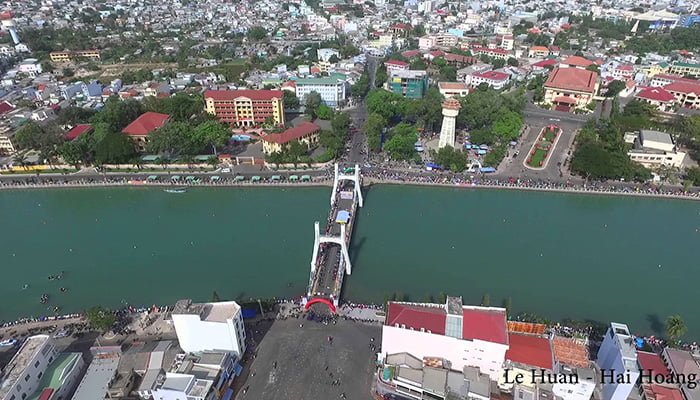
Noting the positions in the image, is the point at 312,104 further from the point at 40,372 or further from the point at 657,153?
the point at 40,372

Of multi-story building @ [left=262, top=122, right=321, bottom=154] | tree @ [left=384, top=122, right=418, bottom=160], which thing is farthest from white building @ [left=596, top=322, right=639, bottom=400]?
multi-story building @ [left=262, top=122, right=321, bottom=154]

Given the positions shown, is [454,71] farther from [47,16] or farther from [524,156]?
[47,16]

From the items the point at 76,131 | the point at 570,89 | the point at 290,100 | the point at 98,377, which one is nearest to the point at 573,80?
the point at 570,89

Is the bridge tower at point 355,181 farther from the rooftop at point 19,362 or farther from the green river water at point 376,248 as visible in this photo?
the rooftop at point 19,362

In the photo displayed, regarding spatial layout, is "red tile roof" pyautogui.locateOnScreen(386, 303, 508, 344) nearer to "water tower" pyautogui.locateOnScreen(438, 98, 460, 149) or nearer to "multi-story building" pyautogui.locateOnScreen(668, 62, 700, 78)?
"water tower" pyautogui.locateOnScreen(438, 98, 460, 149)

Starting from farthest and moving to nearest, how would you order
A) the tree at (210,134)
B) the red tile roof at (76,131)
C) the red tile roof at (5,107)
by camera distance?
1. the red tile roof at (5,107)
2. the red tile roof at (76,131)
3. the tree at (210,134)

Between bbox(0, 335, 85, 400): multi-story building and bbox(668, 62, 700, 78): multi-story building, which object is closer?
bbox(0, 335, 85, 400): multi-story building

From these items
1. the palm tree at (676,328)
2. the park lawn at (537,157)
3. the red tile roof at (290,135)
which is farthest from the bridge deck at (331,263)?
the park lawn at (537,157)

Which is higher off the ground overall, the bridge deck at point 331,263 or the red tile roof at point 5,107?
the bridge deck at point 331,263
